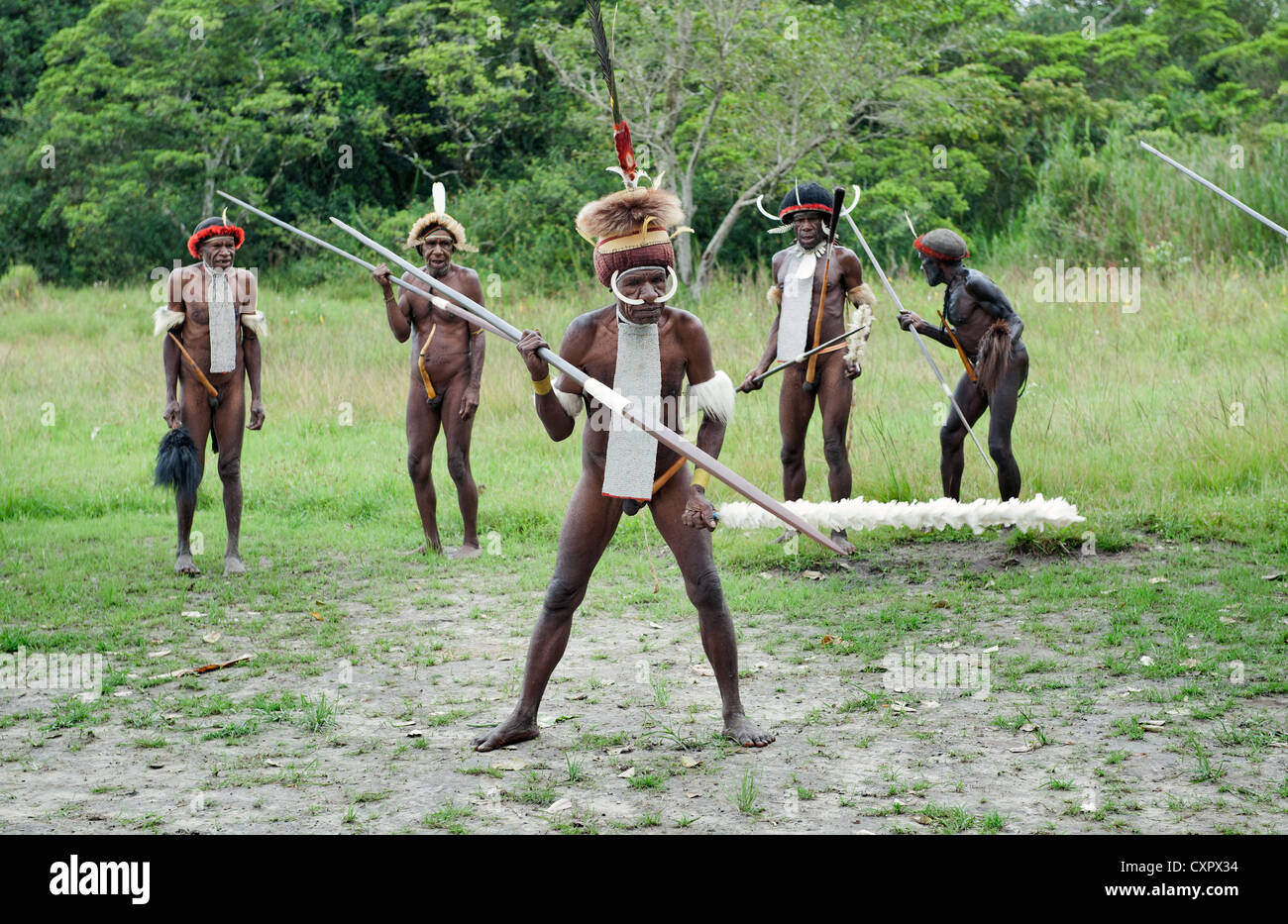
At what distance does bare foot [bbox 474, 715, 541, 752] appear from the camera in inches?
206

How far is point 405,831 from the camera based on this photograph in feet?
14.1

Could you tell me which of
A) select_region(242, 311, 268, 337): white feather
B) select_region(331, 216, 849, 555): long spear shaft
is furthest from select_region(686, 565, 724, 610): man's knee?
select_region(242, 311, 268, 337): white feather

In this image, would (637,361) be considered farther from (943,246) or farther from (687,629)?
(943,246)

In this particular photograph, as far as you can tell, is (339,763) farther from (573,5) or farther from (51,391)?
(573,5)

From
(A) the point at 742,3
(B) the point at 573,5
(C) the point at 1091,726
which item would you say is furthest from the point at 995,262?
(C) the point at 1091,726

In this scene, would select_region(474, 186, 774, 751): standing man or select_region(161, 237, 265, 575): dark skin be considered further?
select_region(161, 237, 265, 575): dark skin

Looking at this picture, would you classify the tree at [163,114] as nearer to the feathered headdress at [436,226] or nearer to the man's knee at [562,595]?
the feathered headdress at [436,226]

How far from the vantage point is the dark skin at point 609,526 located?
519 centimetres

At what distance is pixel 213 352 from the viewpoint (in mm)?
8531

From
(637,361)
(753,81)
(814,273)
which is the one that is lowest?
(637,361)

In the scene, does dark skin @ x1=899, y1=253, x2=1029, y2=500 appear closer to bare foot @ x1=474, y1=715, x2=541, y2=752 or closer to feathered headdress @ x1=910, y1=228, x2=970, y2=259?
feathered headdress @ x1=910, y1=228, x2=970, y2=259

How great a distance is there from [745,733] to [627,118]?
52.3 ft
